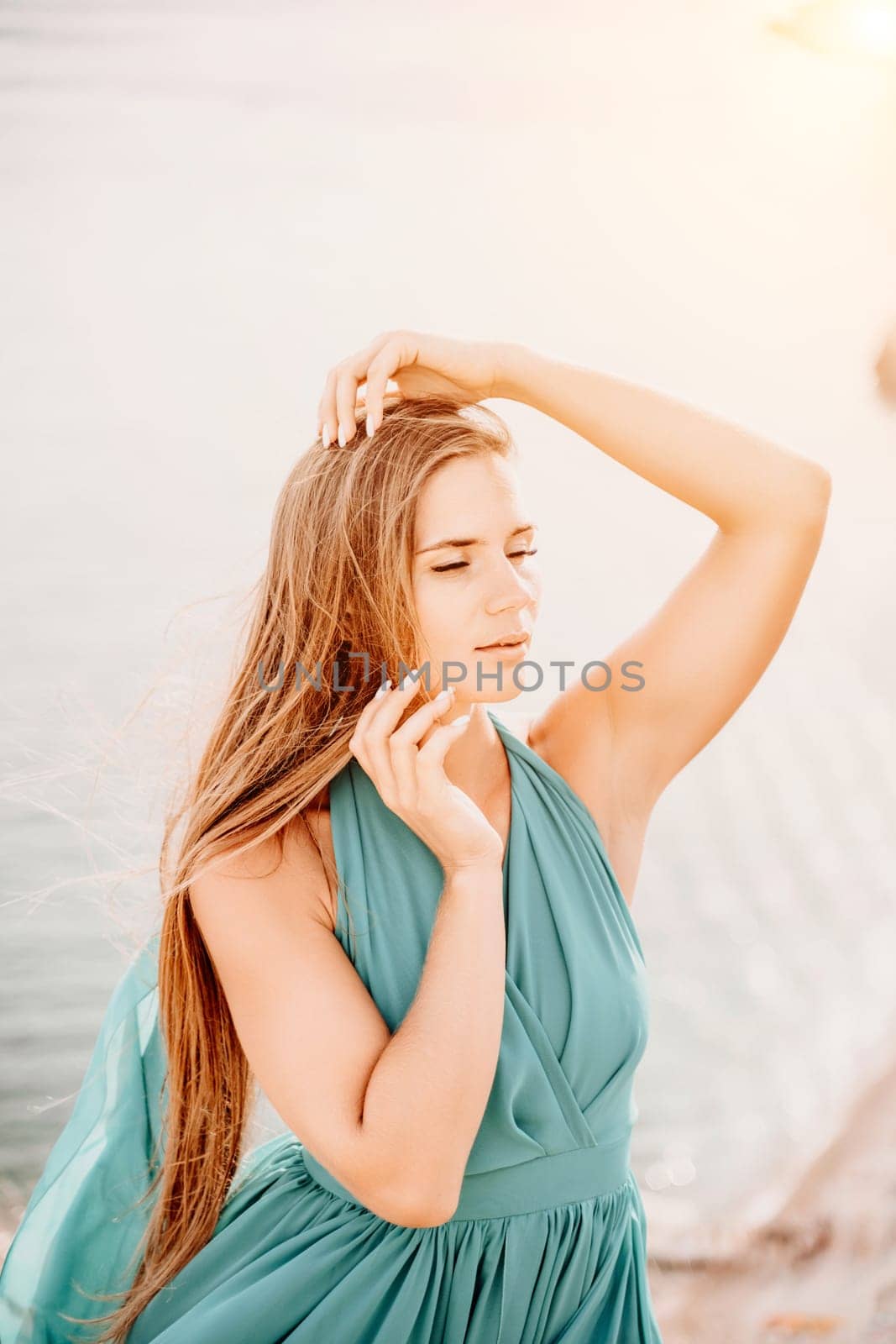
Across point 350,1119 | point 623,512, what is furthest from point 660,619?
point 623,512

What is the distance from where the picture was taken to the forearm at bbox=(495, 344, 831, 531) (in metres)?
1.16

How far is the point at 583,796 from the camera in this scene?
130 centimetres

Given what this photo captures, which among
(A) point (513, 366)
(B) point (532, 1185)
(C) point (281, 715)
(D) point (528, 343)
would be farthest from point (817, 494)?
(D) point (528, 343)

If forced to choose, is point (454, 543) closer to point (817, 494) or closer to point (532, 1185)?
point (817, 494)

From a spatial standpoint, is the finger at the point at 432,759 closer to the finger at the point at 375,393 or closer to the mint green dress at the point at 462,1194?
the mint green dress at the point at 462,1194

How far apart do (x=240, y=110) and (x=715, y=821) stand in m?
1.66

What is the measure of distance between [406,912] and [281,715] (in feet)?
0.76

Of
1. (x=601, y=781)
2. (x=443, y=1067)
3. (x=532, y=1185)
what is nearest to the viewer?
(x=443, y=1067)

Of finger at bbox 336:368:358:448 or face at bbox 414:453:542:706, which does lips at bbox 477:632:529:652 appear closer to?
face at bbox 414:453:542:706

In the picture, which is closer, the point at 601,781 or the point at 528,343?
the point at 601,781

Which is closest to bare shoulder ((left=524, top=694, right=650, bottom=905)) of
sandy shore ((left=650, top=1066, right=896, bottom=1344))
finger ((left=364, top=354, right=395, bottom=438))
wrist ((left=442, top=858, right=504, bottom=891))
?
wrist ((left=442, top=858, right=504, bottom=891))

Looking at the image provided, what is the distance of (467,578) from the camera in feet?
3.71

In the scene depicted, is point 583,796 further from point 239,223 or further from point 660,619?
point 239,223

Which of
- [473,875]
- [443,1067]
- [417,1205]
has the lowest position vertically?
[417,1205]
